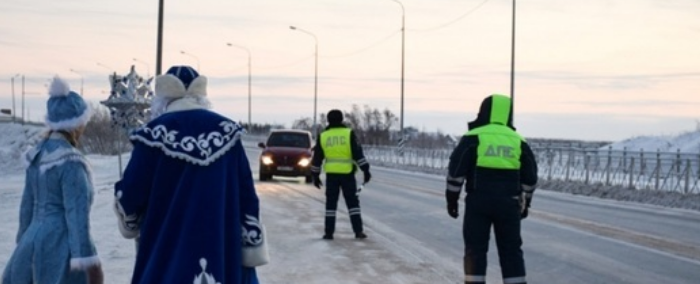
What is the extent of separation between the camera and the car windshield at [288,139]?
3366 cm

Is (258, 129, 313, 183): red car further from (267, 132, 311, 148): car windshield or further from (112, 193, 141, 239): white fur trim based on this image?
(112, 193, 141, 239): white fur trim

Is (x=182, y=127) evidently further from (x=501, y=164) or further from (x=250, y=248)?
(x=501, y=164)

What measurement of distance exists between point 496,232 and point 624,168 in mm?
24330

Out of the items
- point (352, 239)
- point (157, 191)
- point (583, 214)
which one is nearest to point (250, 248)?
point (157, 191)

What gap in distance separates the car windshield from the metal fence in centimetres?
947

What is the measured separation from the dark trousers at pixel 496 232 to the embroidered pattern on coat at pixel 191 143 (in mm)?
3840

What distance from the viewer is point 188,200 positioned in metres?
4.90

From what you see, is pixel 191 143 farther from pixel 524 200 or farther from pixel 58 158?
pixel 524 200

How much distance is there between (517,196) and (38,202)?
4260 millimetres

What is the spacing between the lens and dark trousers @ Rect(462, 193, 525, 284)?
27.5 ft

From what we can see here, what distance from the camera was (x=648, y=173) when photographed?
100 ft

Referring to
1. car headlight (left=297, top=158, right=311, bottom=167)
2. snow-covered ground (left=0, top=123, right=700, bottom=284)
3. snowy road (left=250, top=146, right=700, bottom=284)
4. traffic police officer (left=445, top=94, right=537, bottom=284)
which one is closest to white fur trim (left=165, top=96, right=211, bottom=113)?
snow-covered ground (left=0, top=123, right=700, bottom=284)

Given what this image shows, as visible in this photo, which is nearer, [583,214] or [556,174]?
[583,214]

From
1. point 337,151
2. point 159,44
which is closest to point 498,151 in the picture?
point 337,151
